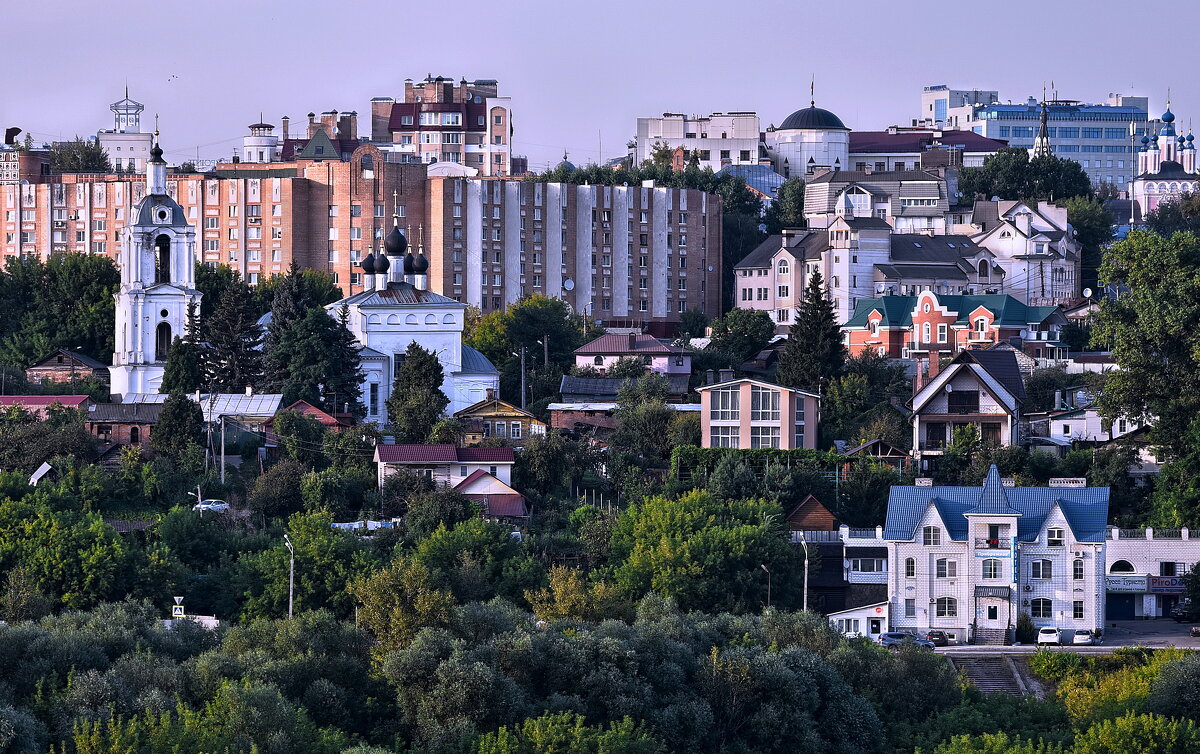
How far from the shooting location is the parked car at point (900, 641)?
48.9m

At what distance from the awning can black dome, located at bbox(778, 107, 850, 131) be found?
2842 inches

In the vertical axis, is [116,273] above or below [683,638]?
above

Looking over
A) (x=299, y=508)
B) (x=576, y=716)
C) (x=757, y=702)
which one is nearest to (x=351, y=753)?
(x=576, y=716)

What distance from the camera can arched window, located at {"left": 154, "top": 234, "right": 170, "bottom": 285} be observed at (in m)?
71.4

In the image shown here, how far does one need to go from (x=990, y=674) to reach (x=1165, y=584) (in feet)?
28.8

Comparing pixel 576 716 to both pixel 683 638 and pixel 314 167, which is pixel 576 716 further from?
pixel 314 167

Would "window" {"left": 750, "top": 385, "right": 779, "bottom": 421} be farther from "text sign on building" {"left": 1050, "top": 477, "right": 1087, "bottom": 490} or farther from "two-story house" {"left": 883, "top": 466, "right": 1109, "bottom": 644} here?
"two-story house" {"left": 883, "top": 466, "right": 1109, "bottom": 644}

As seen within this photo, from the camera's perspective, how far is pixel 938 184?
10350 cm

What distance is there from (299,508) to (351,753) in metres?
22.9

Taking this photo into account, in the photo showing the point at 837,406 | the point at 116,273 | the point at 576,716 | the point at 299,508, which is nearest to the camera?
the point at 576,716

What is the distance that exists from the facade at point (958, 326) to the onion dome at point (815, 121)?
134ft

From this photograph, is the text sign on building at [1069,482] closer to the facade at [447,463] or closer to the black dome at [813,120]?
the facade at [447,463]

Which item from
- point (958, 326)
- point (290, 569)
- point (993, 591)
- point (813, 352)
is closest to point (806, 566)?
point (993, 591)

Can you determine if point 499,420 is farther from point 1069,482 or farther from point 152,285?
point 1069,482
